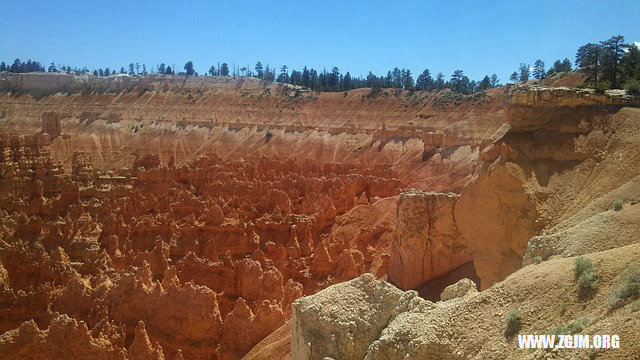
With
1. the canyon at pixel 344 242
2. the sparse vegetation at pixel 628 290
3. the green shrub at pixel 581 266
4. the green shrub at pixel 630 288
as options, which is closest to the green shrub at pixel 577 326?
the canyon at pixel 344 242

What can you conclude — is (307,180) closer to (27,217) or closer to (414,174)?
(414,174)

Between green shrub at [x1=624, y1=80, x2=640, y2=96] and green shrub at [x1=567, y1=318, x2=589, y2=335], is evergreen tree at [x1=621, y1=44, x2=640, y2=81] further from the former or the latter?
green shrub at [x1=567, y1=318, x2=589, y2=335]

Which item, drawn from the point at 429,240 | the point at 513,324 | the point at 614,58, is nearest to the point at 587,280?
the point at 513,324

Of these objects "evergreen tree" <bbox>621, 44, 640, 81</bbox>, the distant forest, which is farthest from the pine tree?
"evergreen tree" <bbox>621, 44, 640, 81</bbox>

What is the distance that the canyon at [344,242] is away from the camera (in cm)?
843

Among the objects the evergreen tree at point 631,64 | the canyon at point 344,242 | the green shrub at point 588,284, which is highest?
the evergreen tree at point 631,64

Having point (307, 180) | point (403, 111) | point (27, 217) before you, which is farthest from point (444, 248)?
point (403, 111)

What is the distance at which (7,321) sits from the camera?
20.9 m

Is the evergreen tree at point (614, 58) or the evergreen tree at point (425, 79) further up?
the evergreen tree at point (425, 79)

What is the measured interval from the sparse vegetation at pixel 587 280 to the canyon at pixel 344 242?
0.28ft

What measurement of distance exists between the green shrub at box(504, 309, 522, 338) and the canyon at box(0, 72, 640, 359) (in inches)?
3.9

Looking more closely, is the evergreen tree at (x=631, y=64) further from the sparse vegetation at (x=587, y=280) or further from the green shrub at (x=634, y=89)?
the sparse vegetation at (x=587, y=280)

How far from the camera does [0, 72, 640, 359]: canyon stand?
8430 millimetres

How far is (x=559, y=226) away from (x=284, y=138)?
2332 inches
